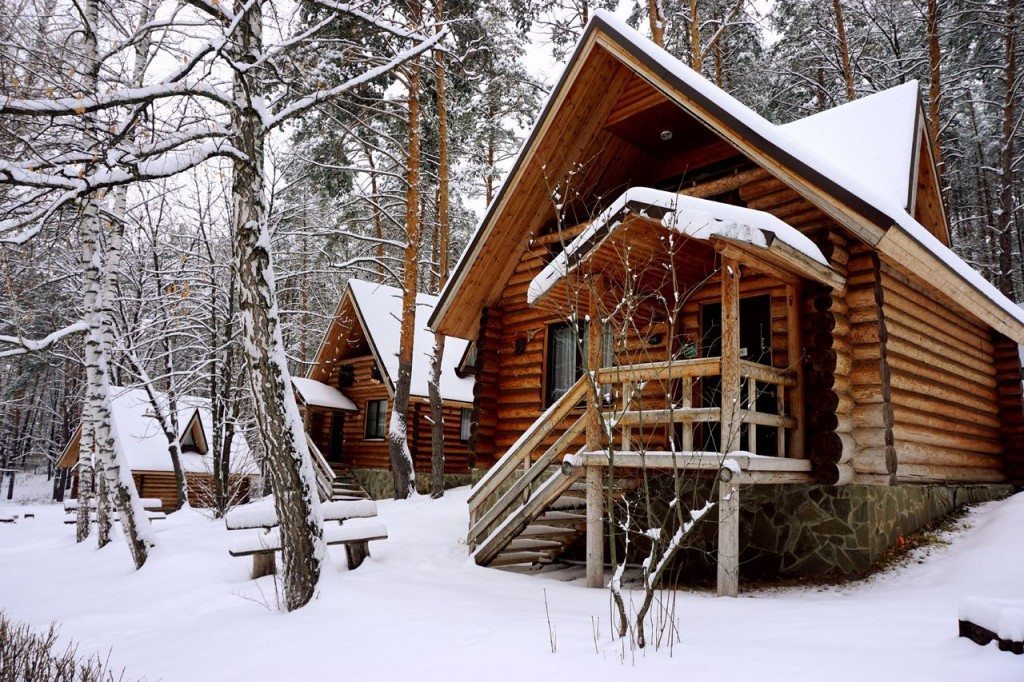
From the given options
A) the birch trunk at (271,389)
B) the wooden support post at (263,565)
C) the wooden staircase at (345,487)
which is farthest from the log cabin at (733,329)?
the wooden staircase at (345,487)

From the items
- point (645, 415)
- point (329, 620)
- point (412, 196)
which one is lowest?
point (329, 620)

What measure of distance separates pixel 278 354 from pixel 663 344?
5.92 m

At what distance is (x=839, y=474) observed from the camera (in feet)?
25.3

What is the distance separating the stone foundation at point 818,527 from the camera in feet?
25.5

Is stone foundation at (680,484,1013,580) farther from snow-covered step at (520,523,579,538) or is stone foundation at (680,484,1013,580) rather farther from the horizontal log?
snow-covered step at (520,523,579,538)

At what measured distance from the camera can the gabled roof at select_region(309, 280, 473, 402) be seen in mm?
20312

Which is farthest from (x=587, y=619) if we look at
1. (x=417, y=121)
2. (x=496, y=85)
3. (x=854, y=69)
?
(x=854, y=69)

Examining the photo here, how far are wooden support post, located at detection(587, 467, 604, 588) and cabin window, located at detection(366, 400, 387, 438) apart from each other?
1562 centimetres

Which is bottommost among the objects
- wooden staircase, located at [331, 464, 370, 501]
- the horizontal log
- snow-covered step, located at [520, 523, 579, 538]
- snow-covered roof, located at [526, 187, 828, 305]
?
wooden staircase, located at [331, 464, 370, 501]

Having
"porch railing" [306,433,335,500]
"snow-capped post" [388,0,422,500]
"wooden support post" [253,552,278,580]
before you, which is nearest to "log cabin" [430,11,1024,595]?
"wooden support post" [253,552,278,580]

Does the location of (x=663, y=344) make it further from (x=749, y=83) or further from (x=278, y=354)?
(x=749, y=83)

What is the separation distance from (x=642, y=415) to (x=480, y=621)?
2.34 meters

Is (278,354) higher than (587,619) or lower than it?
higher

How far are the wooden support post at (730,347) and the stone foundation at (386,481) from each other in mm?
13668
